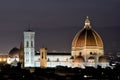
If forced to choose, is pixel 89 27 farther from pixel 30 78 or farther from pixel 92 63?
pixel 30 78

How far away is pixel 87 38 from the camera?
126 meters

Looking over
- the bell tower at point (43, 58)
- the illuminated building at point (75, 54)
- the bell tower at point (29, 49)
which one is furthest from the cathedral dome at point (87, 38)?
the bell tower at point (29, 49)

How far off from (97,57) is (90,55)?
2.34 m

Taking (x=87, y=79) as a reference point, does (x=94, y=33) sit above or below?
above

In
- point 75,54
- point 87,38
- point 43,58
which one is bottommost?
point 43,58

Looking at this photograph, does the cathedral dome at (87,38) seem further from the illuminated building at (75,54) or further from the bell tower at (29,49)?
the bell tower at (29,49)

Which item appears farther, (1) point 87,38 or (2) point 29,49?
(2) point 29,49

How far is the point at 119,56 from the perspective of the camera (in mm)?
158125

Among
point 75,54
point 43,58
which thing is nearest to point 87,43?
point 75,54

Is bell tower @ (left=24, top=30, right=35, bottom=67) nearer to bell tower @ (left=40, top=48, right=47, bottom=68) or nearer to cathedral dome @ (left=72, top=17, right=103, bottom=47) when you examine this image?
bell tower @ (left=40, top=48, right=47, bottom=68)

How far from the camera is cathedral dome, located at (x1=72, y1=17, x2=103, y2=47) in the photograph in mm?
125500

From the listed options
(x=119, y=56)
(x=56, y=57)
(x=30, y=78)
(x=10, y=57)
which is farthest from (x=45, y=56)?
(x=30, y=78)

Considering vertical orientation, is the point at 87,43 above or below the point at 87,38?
below

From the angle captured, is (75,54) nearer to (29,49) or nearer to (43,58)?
(43,58)
